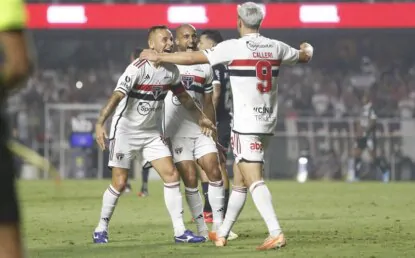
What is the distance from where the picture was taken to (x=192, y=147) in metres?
13.0

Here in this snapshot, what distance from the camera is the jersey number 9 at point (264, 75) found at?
11.4m

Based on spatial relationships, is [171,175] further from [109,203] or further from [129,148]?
[109,203]

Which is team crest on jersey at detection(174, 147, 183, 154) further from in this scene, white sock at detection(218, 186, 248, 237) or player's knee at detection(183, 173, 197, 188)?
white sock at detection(218, 186, 248, 237)

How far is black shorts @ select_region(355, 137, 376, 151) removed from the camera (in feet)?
102

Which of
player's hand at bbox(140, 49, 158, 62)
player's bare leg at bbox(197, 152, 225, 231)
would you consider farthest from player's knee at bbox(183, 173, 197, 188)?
player's hand at bbox(140, 49, 158, 62)

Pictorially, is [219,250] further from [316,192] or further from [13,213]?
[316,192]

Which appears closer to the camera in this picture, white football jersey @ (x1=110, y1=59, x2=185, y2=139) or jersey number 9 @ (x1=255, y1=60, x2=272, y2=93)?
jersey number 9 @ (x1=255, y1=60, x2=272, y2=93)

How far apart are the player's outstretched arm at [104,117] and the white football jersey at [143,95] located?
10 centimetres

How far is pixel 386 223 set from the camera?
1537 centimetres

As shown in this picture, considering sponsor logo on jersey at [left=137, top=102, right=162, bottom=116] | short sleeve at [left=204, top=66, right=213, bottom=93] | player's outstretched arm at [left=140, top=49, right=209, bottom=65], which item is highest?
player's outstretched arm at [left=140, top=49, right=209, bottom=65]

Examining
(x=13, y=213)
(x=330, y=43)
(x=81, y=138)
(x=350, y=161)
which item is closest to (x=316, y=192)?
(x=350, y=161)

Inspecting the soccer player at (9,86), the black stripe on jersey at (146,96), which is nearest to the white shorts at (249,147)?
the black stripe on jersey at (146,96)

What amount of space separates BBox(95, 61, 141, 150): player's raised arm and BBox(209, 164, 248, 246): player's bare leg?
A: 1.29 m

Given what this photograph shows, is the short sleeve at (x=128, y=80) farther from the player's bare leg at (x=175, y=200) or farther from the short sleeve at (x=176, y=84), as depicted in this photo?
the player's bare leg at (x=175, y=200)
